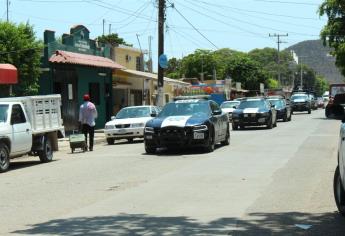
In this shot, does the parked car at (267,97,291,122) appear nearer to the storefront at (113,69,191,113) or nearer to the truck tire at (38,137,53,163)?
the storefront at (113,69,191,113)

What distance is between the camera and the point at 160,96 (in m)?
33.2

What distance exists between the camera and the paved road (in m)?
7.74

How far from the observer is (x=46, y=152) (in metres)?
17.2

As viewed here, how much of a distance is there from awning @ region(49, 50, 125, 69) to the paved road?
1154 cm

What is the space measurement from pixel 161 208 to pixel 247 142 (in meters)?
12.8

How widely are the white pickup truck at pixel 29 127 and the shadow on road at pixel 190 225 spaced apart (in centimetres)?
740

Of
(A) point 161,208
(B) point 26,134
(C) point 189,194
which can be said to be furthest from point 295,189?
(B) point 26,134

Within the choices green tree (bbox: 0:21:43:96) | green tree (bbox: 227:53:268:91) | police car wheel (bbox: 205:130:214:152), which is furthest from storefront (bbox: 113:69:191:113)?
green tree (bbox: 227:53:268:91)

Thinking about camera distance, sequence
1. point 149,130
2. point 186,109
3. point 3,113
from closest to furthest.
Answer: point 3,113
point 149,130
point 186,109

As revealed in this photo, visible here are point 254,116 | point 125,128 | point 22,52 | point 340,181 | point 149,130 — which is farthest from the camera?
point 254,116

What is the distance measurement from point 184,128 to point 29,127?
168 inches

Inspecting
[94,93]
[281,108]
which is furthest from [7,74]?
[281,108]

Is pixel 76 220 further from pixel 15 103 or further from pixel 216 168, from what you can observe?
pixel 15 103

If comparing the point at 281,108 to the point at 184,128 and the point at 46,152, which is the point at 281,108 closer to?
the point at 184,128
